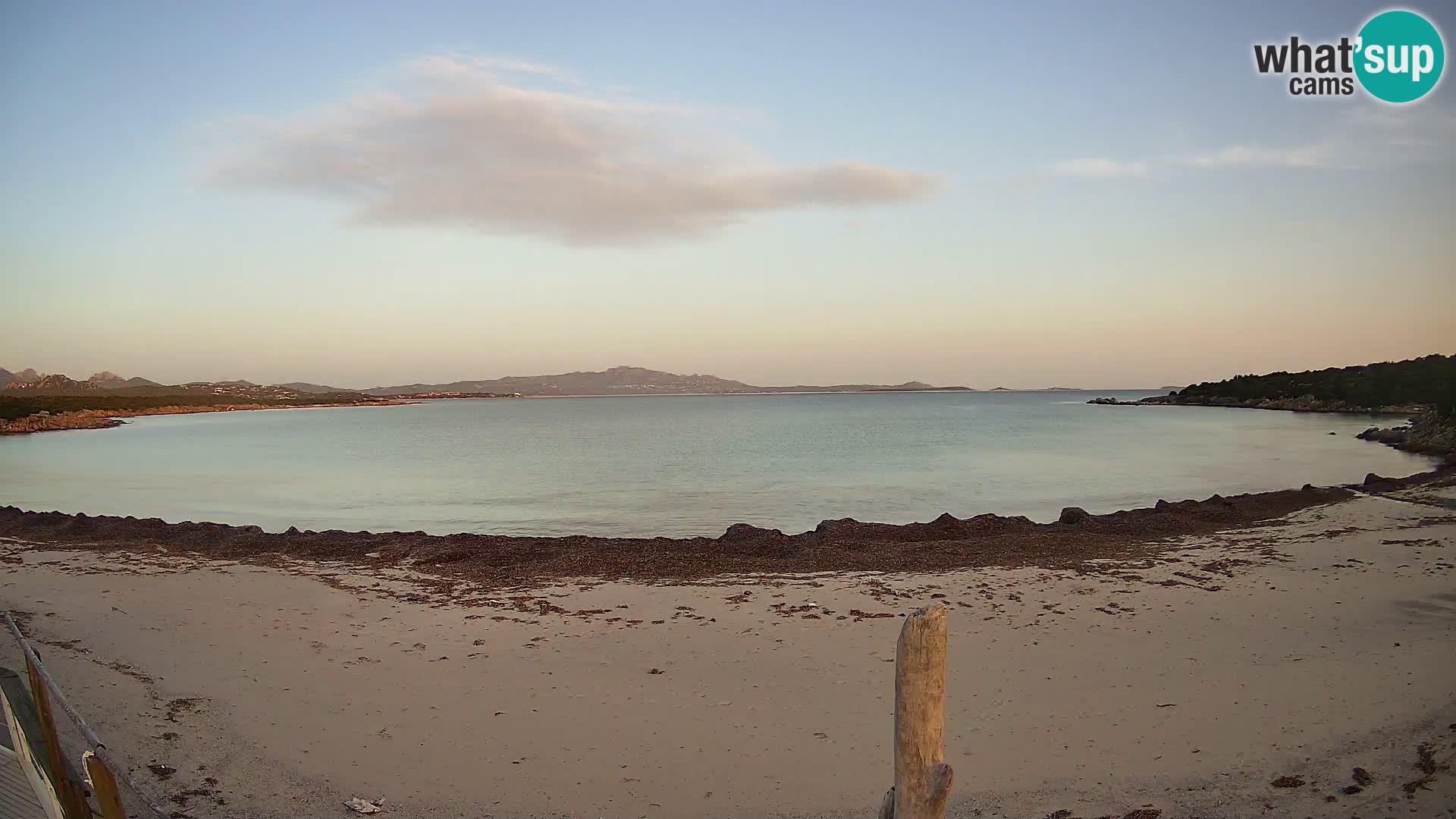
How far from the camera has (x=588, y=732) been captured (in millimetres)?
6391

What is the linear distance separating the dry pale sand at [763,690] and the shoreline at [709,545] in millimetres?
969

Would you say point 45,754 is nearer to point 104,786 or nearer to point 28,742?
point 28,742

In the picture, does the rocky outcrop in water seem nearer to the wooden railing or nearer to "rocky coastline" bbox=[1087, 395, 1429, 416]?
"rocky coastline" bbox=[1087, 395, 1429, 416]

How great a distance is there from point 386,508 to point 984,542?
16.6 metres

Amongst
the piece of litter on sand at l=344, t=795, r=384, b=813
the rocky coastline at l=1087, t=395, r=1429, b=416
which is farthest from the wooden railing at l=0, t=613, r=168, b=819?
the rocky coastline at l=1087, t=395, r=1429, b=416

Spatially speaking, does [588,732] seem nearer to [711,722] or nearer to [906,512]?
[711,722]

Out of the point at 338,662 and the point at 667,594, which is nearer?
the point at 338,662

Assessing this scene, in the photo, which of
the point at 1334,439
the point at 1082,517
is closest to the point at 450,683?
the point at 1082,517

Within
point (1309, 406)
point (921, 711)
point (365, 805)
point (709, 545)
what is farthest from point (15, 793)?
point (1309, 406)

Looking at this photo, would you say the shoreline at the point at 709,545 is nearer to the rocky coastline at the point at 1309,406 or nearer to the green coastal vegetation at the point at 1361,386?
the green coastal vegetation at the point at 1361,386

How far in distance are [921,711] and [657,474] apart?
29.0 meters

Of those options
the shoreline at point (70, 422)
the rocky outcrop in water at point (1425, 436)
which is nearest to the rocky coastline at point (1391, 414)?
the rocky outcrop in water at point (1425, 436)

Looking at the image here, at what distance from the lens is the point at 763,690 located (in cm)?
722

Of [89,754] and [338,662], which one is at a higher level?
[89,754]
